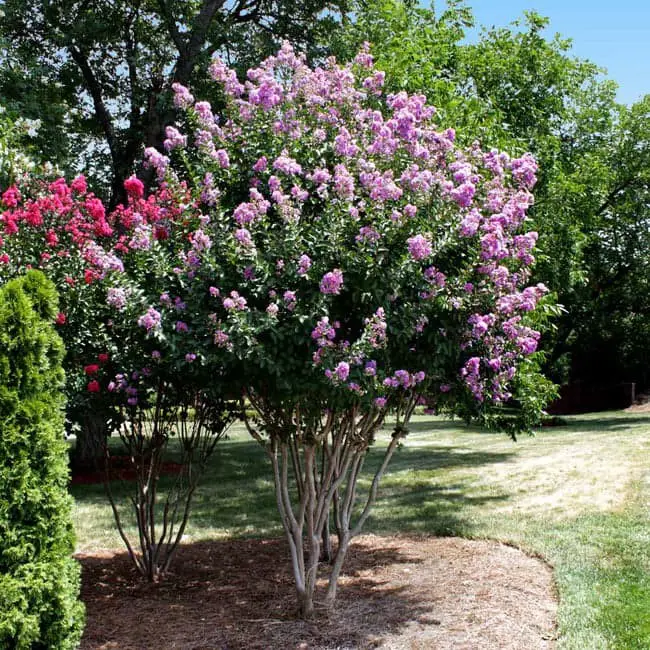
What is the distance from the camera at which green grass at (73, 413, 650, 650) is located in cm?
584

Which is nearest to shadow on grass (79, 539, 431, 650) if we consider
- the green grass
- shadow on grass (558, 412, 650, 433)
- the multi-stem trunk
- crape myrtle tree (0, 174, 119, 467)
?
the multi-stem trunk

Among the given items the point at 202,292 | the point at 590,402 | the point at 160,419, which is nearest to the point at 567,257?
the point at 160,419

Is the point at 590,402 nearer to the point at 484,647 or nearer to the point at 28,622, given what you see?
the point at 484,647

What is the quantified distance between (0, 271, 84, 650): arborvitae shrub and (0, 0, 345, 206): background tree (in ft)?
26.9

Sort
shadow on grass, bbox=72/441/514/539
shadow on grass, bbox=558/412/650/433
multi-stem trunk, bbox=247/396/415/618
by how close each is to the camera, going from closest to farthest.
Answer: multi-stem trunk, bbox=247/396/415/618 < shadow on grass, bbox=72/441/514/539 < shadow on grass, bbox=558/412/650/433

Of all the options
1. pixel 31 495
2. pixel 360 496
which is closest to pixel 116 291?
pixel 31 495

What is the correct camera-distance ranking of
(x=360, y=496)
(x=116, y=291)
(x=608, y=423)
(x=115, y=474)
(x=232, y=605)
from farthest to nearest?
1. (x=608, y=423)
2. (x=115, y=474)
3. (x=360, y=496)
4. (x=232, y=605)
5. (x=116, y=291)

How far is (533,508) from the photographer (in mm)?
9648

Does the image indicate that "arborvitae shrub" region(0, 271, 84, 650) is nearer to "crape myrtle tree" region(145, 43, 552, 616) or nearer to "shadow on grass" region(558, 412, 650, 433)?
"crape myrtle tree" region(145, 43, 552, 616)

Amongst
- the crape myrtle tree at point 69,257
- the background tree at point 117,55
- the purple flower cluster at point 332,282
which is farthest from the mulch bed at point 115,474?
the purple flower cluster at point 332,282

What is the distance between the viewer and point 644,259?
22953 mm

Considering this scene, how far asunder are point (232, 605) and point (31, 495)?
2.67 metres

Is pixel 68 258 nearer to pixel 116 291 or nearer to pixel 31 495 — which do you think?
pixel 116 291

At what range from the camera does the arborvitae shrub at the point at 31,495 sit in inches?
151
